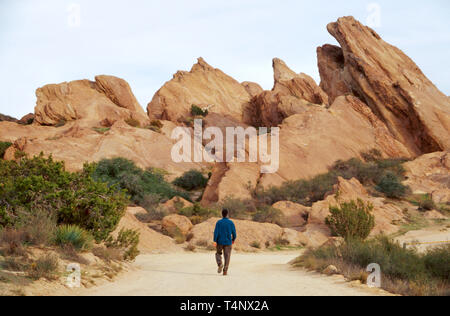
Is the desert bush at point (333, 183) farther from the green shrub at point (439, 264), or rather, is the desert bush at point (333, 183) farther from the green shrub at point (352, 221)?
the green shrub at point (439, 264)

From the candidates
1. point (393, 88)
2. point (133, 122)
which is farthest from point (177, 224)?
point (393, 88)

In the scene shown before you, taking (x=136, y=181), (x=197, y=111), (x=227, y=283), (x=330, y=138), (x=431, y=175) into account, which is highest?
(x=197, y=111)

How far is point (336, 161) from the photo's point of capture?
37.5 meters

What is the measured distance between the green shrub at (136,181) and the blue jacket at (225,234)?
1680cm

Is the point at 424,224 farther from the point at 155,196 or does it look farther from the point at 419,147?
the point at 419,147

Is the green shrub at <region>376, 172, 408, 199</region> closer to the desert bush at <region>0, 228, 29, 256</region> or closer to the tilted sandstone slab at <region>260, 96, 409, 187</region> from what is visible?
the tilted sandstone slab at <region>260, 96, 409, 187</region>

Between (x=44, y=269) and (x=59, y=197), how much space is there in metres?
3.62

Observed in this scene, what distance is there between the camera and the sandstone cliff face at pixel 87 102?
5234 centimetres

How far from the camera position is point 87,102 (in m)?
54.3

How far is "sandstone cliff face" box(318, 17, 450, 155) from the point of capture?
1655 inches

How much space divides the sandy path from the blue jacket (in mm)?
789

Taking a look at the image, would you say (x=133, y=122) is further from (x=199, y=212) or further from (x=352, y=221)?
(x=352, y=221)

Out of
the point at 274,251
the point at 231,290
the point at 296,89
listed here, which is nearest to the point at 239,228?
the point at 274,251
